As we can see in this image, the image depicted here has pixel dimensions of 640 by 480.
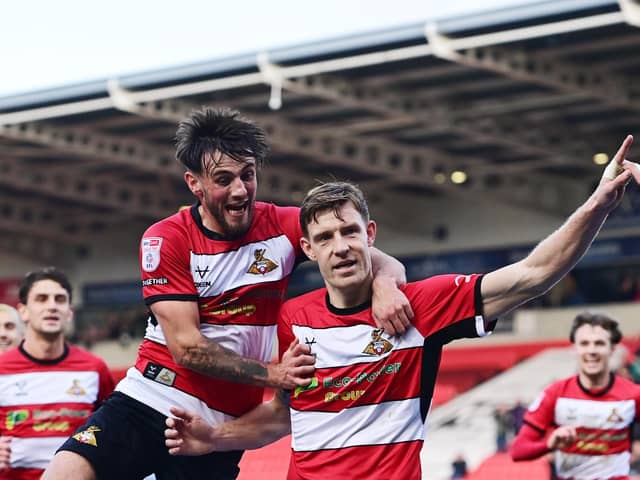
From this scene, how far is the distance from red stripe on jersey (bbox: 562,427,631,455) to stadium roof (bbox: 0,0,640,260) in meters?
12.7

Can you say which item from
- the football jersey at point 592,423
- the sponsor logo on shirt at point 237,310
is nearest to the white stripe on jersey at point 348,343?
the sponsor logo on shirt at point 237,310

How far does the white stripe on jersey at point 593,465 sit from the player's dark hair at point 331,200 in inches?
167

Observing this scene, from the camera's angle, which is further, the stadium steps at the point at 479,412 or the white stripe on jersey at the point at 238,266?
the stadium steps at the point at 479,412

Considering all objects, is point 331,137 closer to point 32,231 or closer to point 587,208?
point 32,231

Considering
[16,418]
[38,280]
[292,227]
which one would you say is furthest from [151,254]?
[16,418]

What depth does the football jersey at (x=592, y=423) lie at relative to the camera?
8.63 m

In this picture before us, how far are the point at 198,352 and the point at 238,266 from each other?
47cm

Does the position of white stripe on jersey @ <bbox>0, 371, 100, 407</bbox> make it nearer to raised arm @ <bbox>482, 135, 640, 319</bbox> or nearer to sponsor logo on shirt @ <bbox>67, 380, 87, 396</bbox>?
sponsor logo on shirt @ <bbox>67, 380, 87, 396</bbox>

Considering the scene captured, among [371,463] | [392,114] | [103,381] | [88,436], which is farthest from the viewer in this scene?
[392,114]

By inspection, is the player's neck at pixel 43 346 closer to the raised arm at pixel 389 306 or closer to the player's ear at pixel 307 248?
the player's ear at pixel 307 248

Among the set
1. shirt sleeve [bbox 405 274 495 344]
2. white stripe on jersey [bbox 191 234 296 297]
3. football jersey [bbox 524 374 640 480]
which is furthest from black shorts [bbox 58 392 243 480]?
football jersey [bbox 524 374 640 480]

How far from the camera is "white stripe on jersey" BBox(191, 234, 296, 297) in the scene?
5.55m

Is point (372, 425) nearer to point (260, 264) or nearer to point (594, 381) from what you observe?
point (260, 264)

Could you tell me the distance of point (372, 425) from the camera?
16.2ft
